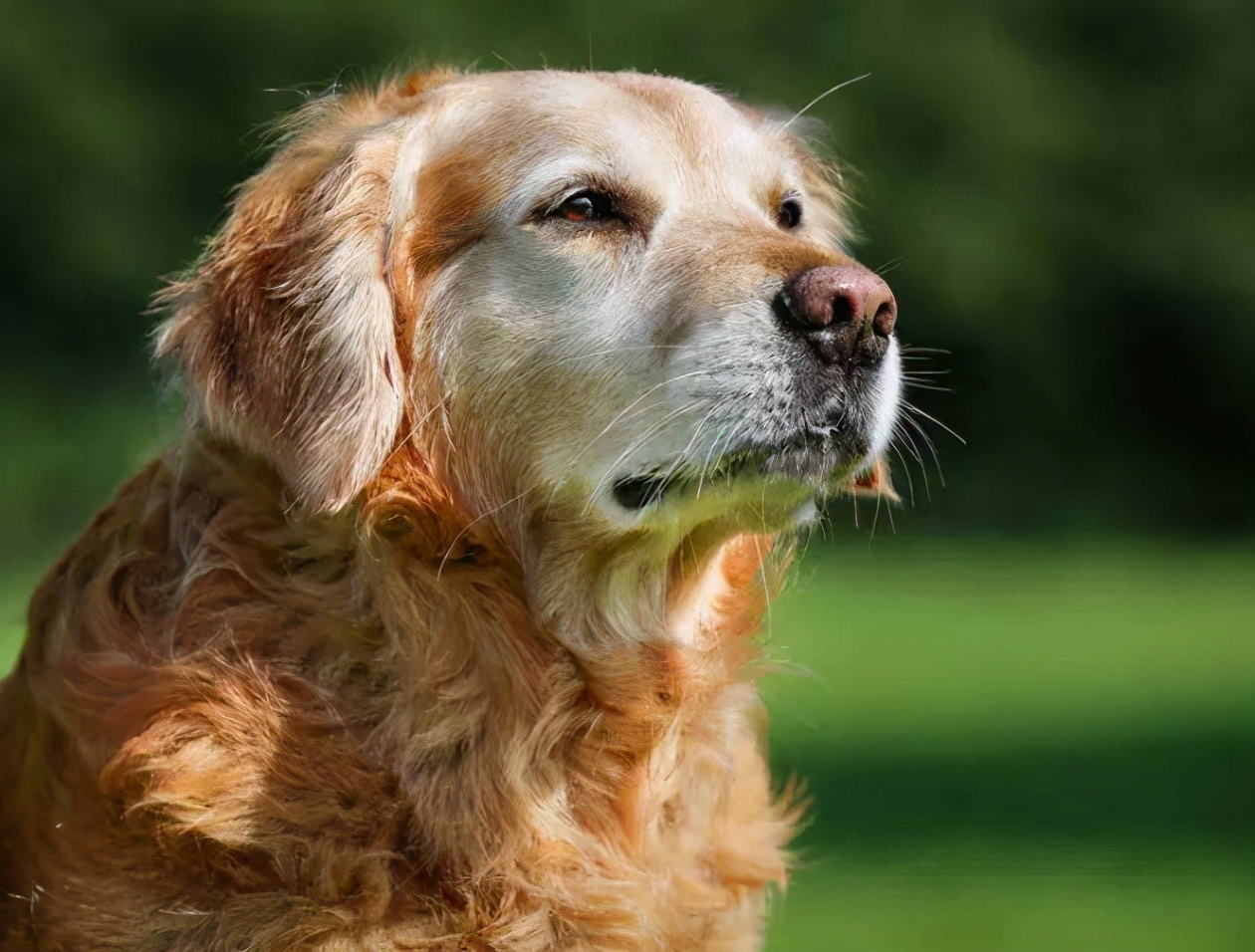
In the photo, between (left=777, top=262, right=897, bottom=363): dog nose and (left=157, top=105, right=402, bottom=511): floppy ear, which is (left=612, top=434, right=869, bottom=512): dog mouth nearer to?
Result: (left=777, top=262, right=897, bottom=363): dog nose

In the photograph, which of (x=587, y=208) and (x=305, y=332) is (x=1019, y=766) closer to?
(x=587, y=208)

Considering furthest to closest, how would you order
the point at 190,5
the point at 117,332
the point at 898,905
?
1. the point at 190,5
2. the point at 117,332
3. the point at 898,905

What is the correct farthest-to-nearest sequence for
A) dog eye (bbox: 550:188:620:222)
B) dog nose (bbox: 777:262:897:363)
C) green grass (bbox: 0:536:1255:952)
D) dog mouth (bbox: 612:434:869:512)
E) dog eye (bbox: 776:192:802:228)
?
green grass (bbox: 0:536:1255:952) < dog eye (bbox: 776:192:802:228) < dog eye (bbox: 550:188:620:222) < dog mouth (bbox: 612:434:869:512) < dog nose (bbox: 777:262:897:363)

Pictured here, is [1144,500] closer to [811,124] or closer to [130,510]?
[811,124]

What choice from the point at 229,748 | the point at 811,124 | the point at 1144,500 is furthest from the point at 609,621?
the point at 1144,500

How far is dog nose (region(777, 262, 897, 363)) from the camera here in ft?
9.80

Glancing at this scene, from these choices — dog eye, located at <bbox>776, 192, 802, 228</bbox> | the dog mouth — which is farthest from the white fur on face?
dog eye, located at <bbox>776, 192, 802, 228</bbox>

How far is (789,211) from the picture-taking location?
12.3 ft

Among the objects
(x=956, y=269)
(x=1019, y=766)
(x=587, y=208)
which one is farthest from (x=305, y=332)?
(x=956, y=269)

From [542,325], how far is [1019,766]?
16.9 feet

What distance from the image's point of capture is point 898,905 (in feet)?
18.4

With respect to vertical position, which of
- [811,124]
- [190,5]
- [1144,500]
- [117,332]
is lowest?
[811,124]

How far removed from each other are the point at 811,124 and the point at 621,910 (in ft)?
7.50

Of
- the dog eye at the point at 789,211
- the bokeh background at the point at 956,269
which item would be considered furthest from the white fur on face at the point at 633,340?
the bokeh background at the point at 956,269
